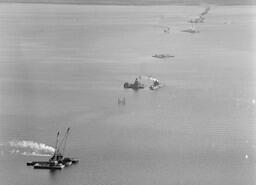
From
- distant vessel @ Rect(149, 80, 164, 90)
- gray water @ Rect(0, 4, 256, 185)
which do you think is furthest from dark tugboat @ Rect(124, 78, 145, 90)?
gray water @ Rect(0, 4, 256, 185)

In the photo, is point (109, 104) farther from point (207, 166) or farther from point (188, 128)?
point (207, 166)

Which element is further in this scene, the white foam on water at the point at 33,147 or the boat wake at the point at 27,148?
the white foam on water at the point at 33,147

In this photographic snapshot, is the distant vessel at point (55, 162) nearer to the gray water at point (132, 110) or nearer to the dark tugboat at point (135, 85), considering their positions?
the gray water at point (132, 110)

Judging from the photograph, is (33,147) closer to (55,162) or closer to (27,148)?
(27,148)

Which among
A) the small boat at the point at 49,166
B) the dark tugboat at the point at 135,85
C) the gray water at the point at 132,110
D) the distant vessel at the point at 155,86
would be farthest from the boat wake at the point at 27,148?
the distant vessel at the point at 155,86

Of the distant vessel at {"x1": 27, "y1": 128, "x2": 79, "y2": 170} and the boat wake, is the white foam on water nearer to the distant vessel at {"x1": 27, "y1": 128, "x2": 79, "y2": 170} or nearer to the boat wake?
the boat wake

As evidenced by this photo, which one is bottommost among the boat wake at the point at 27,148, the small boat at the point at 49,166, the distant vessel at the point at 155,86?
the small boat at the point at 49,166

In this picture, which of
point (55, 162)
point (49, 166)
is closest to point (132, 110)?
point (55, 162)

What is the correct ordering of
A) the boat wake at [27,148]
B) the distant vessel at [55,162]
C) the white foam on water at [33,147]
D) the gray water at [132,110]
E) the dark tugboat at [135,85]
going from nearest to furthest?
the gray water at [132,110] → the distant vessel at [55,162] → the boat wake at [27,148] → the white foam on water at [33,147] → the dark tugboat at [135,85]

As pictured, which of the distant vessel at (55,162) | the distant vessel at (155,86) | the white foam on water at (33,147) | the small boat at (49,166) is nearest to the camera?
the small boat at (49,166)

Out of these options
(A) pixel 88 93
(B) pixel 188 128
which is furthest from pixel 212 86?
(B) pixel 188 128
